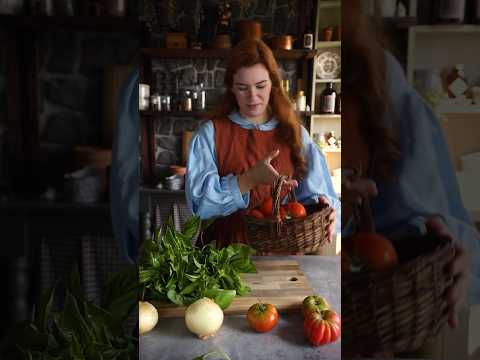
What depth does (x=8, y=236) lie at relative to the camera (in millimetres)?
806

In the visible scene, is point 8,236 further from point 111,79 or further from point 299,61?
point 299,61

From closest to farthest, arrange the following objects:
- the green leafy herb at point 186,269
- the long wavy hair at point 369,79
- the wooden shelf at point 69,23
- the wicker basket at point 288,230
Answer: the wooden shelf at point 69,23 → the long wavy hair at point 369,79 → the green leafy herb at point 186,269 → the wicker basket at point 288,230

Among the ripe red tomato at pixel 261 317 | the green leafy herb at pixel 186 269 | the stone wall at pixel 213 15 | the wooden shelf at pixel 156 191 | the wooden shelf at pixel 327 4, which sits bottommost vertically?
the ripe red tomato at pixel 261 317

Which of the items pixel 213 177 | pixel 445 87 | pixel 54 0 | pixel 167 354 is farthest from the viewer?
pixel 213 177

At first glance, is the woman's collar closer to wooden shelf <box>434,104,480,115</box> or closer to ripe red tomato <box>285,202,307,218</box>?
ripe red tomato <box>285,202,307,218</box>

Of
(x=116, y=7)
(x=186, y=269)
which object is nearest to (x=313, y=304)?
(x=186, y=269)

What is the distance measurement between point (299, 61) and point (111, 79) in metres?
0.59

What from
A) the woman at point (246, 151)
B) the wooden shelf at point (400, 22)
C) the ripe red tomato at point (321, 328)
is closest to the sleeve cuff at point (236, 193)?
the woman at point (246, 151)

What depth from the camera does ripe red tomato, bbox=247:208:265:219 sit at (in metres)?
1.26

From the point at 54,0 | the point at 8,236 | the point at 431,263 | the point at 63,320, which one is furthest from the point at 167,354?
the point at 54,0

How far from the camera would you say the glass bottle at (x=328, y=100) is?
1.21 meters

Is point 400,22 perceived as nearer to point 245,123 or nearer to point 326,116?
point 326,116

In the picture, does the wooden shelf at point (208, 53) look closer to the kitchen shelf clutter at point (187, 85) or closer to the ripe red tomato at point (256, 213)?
the kitchen shelf clutter at point (187, 85)

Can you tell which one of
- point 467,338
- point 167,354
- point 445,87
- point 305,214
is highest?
point 445,87
